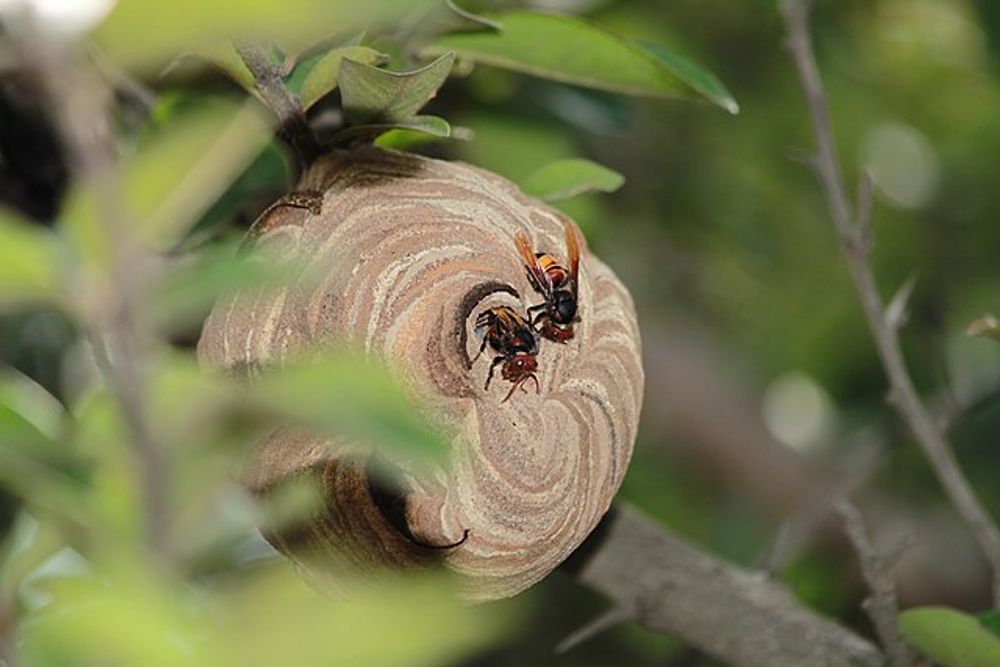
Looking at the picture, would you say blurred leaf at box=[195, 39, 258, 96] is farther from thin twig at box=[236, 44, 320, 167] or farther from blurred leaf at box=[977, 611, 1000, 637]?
blurred leaf at box=[977, 611, 1000, 637]

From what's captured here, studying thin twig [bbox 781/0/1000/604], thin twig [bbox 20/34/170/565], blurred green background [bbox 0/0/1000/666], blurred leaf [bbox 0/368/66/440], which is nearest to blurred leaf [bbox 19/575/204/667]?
thin twig [bbox 20/34/170/565]

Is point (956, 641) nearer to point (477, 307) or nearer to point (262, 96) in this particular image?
point (477, 307)

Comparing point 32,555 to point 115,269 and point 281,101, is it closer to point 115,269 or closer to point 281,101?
point 281,101

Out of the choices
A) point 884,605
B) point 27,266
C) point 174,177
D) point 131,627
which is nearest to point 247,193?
point 884,605

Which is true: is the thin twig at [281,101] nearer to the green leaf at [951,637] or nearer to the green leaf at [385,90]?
the green leaf at [385,90]

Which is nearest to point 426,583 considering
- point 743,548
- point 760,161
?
point 743,548

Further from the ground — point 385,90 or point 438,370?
point 385,90

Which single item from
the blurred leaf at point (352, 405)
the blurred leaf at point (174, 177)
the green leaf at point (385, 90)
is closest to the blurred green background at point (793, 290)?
the green leaf at point (385, 90)
